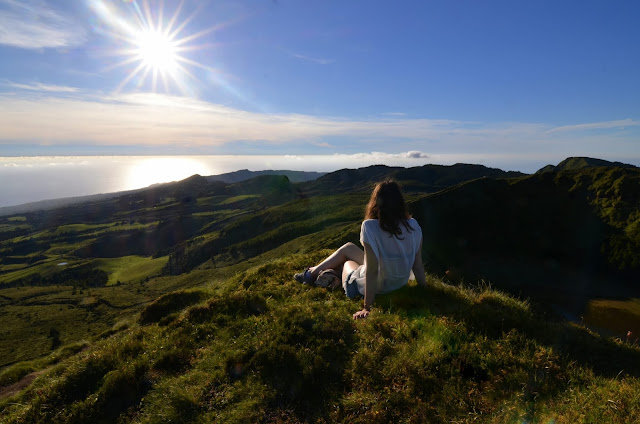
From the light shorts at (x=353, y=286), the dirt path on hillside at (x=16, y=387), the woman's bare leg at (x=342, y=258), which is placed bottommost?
the dirt path on hillside at (x=16, y=387)

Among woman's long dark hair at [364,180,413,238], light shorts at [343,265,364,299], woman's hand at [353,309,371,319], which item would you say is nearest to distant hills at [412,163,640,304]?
light shorts at [343,265,364,299]

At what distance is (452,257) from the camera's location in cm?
9219

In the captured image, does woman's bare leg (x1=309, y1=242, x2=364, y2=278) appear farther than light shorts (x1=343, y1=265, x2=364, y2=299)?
Yes

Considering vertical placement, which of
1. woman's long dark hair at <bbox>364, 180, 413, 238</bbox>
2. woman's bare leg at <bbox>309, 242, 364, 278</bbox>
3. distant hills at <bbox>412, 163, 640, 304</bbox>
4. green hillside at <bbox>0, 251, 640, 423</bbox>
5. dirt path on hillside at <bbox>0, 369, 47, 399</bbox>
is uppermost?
woman's long dark hair at <bbox>364, 180, 413, 238</bbox>

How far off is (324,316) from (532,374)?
15.0 ft

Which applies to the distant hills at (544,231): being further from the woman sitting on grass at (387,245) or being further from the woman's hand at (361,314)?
the woman's hand at (361,314)

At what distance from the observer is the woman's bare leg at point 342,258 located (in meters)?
10.6

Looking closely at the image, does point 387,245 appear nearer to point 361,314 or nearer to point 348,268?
point 361,314

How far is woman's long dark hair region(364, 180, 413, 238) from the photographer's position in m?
8.57

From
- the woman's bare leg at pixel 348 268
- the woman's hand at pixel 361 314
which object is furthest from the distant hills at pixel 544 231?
the woman's hand at pixel 361 314

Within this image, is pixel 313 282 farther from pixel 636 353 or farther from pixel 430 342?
pixel 636 353

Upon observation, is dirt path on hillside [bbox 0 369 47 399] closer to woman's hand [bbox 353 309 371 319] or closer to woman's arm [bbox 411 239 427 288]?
woman's hand [bbox 353 309 371 319]

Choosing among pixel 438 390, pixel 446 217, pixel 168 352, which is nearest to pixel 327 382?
pixel 438 390

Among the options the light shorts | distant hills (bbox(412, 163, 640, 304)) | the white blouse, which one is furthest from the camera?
distant hills (bbox(412, 163, 640, 304))
